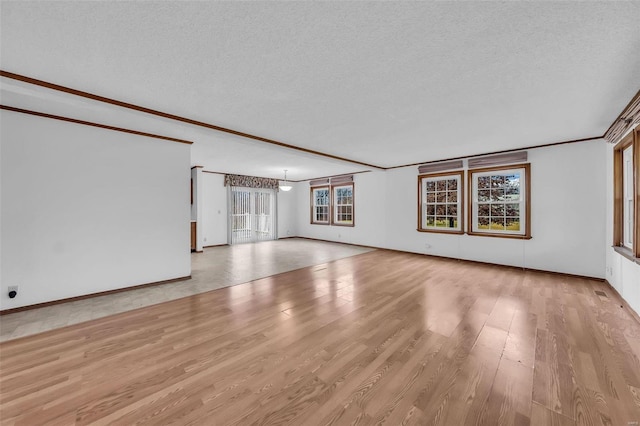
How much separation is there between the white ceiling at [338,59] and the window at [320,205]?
18.6 ft

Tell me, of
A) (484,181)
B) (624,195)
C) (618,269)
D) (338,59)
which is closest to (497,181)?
(484,181)

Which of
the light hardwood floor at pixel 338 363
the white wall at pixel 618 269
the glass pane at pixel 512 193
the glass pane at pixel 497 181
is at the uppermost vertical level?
the glass pane at pixel 497 181

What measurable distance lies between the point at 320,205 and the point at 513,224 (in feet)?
19.1

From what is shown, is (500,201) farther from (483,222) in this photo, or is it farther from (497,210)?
(483,222)

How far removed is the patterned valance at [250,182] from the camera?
8.00m

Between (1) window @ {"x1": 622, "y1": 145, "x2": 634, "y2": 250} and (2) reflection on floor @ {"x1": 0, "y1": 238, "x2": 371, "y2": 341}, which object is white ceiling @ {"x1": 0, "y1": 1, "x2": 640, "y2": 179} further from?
(2) reflection on floor @ {"x1": 0, "y1": 238, "x2": 371, "y2": 341}

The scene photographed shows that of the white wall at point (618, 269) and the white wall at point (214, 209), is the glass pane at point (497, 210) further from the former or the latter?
the white wall at point (214, 209)

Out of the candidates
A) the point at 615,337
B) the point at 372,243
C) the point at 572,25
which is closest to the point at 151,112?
the point at 572,25

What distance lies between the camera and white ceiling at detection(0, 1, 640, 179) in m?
1.50

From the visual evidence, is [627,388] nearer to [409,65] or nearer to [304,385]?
[304,385]

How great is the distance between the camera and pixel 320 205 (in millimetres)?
9320

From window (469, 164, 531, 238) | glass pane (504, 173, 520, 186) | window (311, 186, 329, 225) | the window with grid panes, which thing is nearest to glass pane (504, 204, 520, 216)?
window (469, 164, 531, 238)

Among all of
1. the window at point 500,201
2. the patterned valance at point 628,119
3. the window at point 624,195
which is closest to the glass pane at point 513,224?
the window at point 500,201

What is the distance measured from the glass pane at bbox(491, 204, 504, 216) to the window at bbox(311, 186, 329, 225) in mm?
5059
